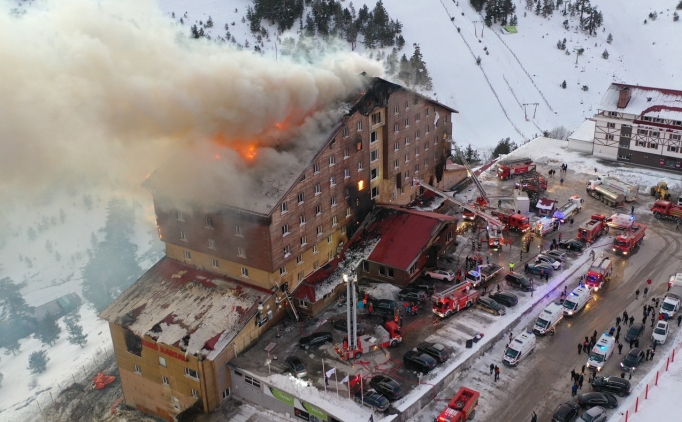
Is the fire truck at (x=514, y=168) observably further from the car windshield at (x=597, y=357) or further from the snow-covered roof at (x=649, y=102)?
the car windshield at (x=597, y=357)

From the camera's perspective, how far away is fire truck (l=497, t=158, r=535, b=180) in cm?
7325

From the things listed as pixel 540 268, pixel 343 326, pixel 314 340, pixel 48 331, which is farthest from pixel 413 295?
pixel 48 331

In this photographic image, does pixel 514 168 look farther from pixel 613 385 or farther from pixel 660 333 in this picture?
pixel 613 385

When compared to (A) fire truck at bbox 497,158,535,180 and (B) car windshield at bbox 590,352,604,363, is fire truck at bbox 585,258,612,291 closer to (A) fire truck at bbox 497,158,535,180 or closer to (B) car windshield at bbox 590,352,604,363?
(B) car windshield at bbox 590,352,604,363

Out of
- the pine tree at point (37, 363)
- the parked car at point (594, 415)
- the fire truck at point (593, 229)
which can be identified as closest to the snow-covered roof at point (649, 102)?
the fire truck at point (593, 229)

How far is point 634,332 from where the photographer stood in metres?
44.6

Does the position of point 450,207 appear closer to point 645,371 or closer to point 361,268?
point 361,268

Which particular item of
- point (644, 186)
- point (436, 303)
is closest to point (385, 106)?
point (436, 303)

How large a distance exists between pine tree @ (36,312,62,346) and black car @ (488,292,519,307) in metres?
51.4

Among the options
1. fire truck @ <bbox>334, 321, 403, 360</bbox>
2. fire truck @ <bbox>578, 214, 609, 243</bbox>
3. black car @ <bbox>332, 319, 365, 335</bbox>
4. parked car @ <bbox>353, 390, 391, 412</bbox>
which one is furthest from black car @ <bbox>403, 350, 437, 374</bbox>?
fire truck @ <bbox>578, 214, 609, 243</bbox>

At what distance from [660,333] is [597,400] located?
9110 millimetres

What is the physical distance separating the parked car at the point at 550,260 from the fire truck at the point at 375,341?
52.2ft

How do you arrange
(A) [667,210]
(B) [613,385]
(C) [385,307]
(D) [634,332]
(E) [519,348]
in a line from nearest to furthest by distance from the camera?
(B) [613,385] → (E) [519,348] → (D) [634,332] → (C) [385,307] → (A) [667,210]

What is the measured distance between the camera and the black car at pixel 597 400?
126 ft
